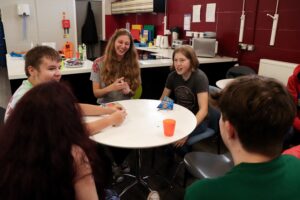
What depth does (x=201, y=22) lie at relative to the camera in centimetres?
441

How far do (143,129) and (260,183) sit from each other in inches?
39.8

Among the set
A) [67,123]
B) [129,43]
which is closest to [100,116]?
[129,43]

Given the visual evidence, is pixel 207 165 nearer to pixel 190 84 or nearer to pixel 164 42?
pixel 190 84

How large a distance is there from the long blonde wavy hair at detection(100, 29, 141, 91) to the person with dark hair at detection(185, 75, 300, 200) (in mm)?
1603

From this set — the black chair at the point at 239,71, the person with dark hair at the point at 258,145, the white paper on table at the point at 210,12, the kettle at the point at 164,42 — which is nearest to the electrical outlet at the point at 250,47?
the black chair at the point at 239,71

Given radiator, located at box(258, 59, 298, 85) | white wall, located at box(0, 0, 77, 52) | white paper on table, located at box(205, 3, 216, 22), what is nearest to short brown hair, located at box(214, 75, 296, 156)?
radiator, located at box(258, 59, 298, 85)

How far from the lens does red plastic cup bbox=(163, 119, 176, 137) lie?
1531mm

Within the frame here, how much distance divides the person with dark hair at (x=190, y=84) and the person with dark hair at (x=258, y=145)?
1.28m

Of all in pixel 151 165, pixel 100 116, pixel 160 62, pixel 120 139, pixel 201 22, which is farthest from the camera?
pixel 201 22

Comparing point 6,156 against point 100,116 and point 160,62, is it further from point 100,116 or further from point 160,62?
point 160,62

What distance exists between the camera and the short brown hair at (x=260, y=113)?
718mm

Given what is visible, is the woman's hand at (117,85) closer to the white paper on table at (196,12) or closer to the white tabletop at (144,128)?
the white tabletop at (144,128)

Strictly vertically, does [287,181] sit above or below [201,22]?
below

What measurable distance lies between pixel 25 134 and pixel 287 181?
80 centimetres
